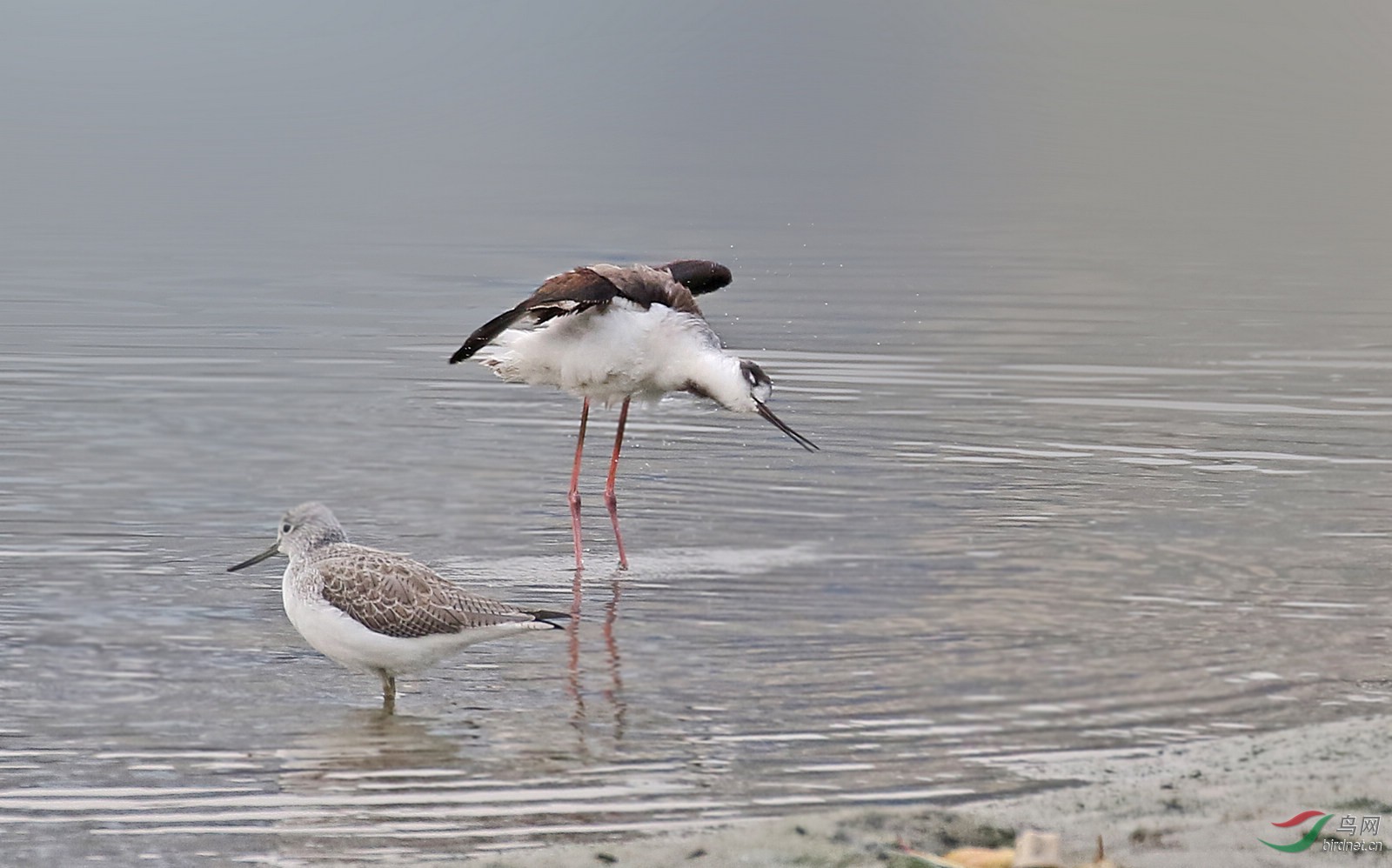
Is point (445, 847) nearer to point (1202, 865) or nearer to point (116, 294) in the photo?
point (1202, 865)

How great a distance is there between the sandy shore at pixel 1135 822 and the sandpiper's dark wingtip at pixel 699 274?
670 centimetres

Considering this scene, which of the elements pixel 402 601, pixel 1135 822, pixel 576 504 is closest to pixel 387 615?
pixel 402 601

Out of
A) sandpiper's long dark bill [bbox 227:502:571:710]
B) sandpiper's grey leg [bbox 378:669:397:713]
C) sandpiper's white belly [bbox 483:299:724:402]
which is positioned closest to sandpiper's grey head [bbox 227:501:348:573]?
sandpiper's long dark bill [bbox 227:502:571:710]

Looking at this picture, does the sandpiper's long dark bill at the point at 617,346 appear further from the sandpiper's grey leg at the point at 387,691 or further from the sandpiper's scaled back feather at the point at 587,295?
the sandpiper's grey leg at the point at 387,691

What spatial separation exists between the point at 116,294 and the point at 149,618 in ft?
49.6

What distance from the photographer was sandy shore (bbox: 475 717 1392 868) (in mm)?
6906

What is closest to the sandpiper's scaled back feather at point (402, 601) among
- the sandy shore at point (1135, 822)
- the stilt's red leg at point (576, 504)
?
the sandy shore at point (1135, 822)

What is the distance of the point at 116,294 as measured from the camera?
2547 centimetres

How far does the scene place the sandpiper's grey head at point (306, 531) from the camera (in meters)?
10.2

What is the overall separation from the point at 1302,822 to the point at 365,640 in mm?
4037

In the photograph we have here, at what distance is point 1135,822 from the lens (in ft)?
24.0

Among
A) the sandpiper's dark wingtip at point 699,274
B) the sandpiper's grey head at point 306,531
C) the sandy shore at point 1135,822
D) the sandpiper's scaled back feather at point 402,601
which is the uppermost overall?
the sandpiper's dark wingtip at point 699,274

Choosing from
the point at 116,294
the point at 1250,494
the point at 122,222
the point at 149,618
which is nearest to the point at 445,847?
the point at 149,618

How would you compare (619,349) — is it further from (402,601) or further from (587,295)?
(402,601)
